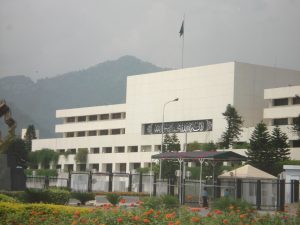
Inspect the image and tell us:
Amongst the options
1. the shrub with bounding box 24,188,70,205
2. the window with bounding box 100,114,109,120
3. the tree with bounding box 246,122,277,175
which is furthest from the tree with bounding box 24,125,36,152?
the shrub with bounding box 24,188,70,205

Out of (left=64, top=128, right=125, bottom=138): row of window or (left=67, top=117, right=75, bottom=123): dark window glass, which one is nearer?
(left=64, top=128, right=125, bottom=138): row of window

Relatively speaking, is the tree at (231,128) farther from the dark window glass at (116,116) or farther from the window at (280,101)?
the dark window glass at (116,116)

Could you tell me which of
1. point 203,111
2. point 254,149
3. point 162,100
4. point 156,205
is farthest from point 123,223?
point 162,100

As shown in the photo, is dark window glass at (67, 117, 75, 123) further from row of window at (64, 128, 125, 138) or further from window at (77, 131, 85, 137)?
window at (77, 131, 85, 137)

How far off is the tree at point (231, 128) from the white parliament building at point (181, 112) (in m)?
1.48

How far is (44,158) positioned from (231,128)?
28.6 metres

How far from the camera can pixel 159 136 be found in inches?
2704

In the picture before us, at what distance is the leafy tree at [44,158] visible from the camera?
259ft

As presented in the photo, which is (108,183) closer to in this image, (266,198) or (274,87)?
(266,198)

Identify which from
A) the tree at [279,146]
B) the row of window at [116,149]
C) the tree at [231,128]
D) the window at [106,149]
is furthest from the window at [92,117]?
the tree at [279,146]

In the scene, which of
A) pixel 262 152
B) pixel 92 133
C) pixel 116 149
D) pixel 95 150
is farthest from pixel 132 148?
pixel 262 152

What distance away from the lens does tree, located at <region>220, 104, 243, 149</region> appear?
58.9 meters

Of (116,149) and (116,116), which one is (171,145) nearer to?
(116,149)

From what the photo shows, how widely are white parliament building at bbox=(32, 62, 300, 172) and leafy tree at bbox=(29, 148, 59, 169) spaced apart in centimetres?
95
